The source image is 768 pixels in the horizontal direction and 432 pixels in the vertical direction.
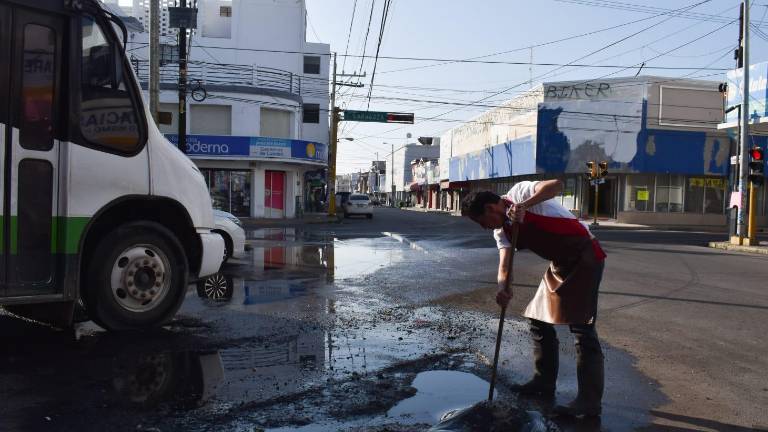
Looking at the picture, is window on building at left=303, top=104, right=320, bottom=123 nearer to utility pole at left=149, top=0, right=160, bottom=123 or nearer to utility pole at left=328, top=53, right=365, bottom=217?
utility pole at left=328, top=53, right=365, bottom=217

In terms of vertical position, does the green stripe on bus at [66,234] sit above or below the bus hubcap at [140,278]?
above

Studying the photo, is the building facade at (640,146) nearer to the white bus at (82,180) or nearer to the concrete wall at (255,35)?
the concrete wall at (255,35)

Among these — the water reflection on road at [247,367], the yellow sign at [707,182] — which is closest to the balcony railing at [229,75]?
the yellow sign at [707,182]

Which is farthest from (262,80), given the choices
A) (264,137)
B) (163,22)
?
(163,22)

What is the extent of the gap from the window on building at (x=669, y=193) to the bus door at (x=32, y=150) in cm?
3646

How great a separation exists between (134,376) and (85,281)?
3.93ft

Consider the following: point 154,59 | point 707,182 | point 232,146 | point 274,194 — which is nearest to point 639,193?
point 707,182

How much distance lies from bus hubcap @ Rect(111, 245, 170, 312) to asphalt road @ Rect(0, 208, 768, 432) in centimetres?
38

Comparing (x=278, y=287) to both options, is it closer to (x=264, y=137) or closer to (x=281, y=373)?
(x=281, y=373)

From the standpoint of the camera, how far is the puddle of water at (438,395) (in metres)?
4.01

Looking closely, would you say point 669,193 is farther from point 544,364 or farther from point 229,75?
point 544,364

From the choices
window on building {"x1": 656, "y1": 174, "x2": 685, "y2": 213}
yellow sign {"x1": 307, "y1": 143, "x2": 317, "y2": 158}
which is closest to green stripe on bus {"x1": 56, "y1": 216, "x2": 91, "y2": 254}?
yellow sign {"x1": 307, "y1": 143, "x2": 317, "y2": 158}

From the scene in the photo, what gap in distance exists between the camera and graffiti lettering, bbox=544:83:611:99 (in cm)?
3769

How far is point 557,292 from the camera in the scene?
4191 millimetres
